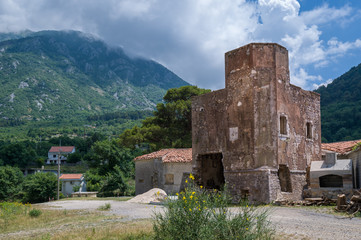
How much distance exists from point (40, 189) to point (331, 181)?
31.7m

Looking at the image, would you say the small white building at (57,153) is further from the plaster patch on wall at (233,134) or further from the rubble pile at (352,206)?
the rubble pile at (352,206)

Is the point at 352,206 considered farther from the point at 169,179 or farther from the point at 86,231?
the point at 169,179

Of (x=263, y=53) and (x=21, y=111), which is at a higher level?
(x=21, y=111)

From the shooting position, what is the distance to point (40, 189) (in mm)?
39125

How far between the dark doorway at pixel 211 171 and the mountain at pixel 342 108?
24.7 metres

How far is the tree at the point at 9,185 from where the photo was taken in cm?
4566

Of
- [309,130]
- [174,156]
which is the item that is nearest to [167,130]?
[174,156]

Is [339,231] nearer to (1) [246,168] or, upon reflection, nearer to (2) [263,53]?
(1) [246,168]

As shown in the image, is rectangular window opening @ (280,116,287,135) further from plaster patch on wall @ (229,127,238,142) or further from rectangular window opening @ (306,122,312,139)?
rectangular window opening @ (306,122,312,139)

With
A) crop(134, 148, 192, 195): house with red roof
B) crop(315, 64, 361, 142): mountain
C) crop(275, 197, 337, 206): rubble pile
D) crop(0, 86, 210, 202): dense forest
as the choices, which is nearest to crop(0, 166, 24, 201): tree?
crop(0, 86, 210, 202): dense forest

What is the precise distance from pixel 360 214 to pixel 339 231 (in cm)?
351

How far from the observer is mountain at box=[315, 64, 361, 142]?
44.6 m

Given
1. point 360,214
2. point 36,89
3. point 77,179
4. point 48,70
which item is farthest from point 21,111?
point 360,214

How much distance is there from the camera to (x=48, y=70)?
166 metres
